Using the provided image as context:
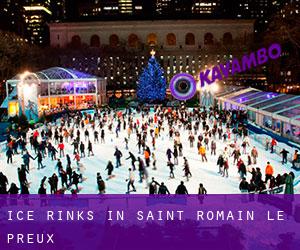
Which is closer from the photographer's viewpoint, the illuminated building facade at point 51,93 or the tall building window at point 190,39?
the illuminated building facade at point 51,93

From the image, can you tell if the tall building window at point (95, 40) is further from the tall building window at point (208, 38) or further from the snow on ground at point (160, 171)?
the snow on ground at point (160, 171)

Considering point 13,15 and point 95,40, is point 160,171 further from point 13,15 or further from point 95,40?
point 13,15

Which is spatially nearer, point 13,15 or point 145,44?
point 145,44

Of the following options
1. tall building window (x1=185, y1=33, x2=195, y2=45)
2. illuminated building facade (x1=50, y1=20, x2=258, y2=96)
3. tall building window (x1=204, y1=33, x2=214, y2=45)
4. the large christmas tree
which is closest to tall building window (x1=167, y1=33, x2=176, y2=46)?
illuminated building facade (x1=50, y1=20, x2=258, y2=96)

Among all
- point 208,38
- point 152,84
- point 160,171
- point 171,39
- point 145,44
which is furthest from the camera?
point 171,39

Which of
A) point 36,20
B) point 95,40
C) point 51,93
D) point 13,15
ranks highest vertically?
point 36,20

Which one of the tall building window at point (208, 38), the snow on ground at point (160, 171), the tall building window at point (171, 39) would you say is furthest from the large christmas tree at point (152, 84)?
the tall building window at point (208, 38)

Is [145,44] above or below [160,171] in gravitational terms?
above

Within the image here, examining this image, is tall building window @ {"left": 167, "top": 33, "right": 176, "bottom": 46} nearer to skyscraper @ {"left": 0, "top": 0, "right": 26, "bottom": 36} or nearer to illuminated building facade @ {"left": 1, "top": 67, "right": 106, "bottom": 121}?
illuminated building facade @ {"left": 1, "top": 67, "right": 106, "bottom": 121}

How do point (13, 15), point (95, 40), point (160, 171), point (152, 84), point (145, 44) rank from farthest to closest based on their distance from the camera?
point (13, 15)
point (95, 40)
point (145, 44)
point (152, 84)
point (160, 171)

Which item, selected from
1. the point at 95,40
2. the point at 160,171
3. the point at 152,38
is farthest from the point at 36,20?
the point at 160,171

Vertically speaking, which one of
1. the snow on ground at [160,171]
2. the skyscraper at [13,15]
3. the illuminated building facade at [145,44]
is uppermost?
the skyscraper at [13,15]

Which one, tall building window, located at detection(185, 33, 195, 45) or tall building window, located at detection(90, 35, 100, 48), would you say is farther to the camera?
tall building window, located at detection(90, 35, 100, 48)

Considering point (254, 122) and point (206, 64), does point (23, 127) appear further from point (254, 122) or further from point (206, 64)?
point (206, 64)
